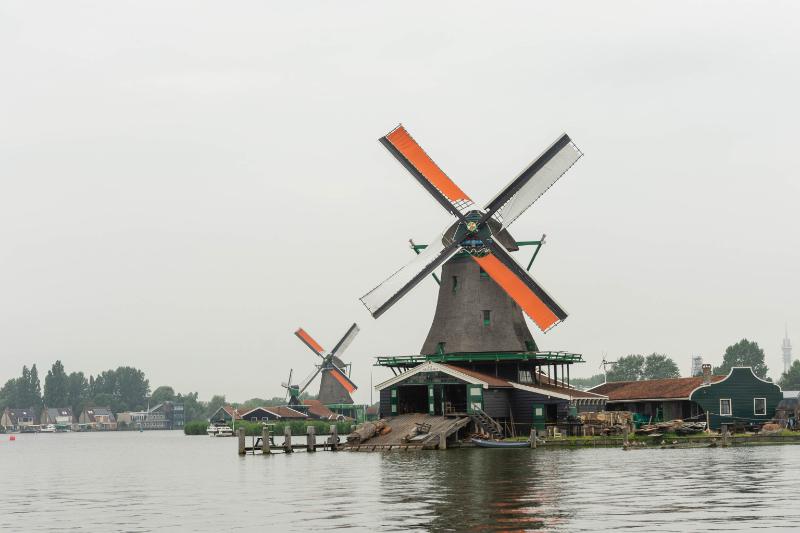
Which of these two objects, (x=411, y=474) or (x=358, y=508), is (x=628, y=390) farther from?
(x=358, y=508)

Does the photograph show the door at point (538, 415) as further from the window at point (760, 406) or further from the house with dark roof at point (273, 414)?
the house with dark roof at point (273, 414)

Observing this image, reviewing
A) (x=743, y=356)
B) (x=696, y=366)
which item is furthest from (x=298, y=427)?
(x=743, y=356)

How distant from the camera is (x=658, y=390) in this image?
86875mm

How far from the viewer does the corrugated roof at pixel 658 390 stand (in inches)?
3332

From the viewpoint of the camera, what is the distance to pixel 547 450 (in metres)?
65.2

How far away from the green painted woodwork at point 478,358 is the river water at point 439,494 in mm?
12499

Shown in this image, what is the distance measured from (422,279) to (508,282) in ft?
19.7

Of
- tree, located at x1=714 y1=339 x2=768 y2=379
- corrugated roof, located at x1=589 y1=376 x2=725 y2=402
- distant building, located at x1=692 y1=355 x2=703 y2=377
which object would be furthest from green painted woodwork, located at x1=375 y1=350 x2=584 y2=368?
tree, located at x1=714 y1=339 x2=768 y2=379

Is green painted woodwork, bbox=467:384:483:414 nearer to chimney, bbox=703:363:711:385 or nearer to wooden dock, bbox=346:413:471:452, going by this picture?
wooden dock, bbox=346:413:471:452

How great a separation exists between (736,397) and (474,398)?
23460 mm

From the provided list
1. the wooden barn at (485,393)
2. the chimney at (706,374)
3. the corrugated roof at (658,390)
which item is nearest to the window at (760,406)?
the corrugated roof at (658,390)

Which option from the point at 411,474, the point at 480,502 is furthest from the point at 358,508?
the point at 411,474

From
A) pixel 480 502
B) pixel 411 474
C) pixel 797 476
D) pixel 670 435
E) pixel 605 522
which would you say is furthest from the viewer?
pixel 670 435

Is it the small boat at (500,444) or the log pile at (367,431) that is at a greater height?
the log pile at (367,431)
